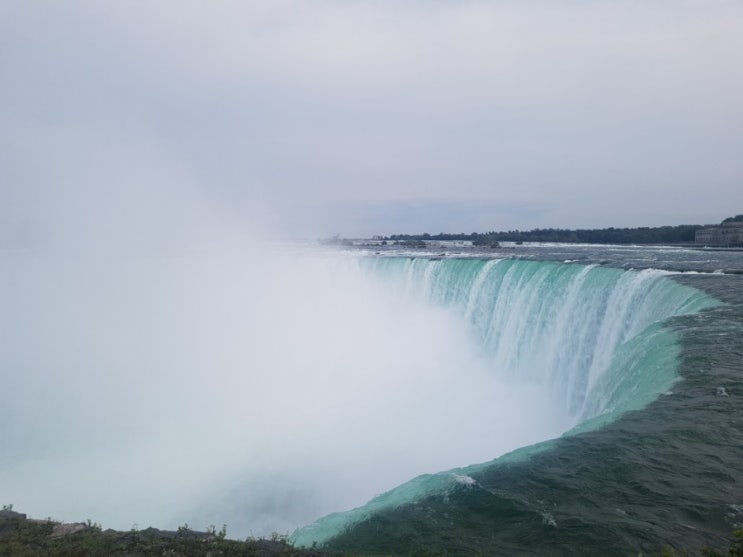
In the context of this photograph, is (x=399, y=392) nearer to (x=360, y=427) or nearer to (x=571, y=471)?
(x=360, y=427)

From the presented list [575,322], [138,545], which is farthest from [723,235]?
[138,545]

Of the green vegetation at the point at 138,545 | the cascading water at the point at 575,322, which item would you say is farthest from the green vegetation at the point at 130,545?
the cascading water at the point at 575,322

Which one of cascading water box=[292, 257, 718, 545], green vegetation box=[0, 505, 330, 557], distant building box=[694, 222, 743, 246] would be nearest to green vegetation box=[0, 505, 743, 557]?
green vegetation box=[0, 505, 330, 557]

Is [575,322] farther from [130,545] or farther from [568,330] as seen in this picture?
[130,545]

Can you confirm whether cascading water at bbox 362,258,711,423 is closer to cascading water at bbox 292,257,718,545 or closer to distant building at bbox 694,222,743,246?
cascading water at bbox 292,257,718,545

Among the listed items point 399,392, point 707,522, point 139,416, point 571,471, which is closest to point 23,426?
point 139,416

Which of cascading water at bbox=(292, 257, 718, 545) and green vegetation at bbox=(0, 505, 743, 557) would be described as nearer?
green vegetation at bbox=(0, 505, 743, 557)
